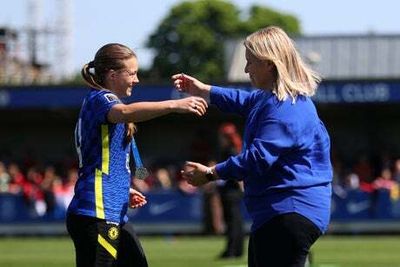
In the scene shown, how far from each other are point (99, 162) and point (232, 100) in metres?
1.04

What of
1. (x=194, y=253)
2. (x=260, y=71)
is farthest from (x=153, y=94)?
(x=260, y=71)

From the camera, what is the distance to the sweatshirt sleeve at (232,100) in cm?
816

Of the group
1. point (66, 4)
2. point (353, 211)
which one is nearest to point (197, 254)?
point (353, 211)

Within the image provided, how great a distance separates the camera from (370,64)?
44.0m

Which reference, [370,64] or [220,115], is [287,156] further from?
[370,64]

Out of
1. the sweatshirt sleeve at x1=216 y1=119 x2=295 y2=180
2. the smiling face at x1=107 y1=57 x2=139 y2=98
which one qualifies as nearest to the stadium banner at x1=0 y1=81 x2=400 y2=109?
the smiling face at x1=107 y1=57 x2=139 y2=98

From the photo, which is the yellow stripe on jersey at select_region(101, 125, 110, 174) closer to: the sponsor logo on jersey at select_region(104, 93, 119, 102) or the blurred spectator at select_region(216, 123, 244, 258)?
the sponsor logo on jersey at select_region(104, 93, 119, 102)

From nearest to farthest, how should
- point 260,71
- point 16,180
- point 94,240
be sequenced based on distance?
point 260,71
point 94,240
point 16,180

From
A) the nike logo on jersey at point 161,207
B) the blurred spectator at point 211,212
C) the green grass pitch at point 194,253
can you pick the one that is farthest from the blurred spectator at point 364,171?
the blurred spectator at point 211,212

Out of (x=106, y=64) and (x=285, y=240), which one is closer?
(x=285, y=240)

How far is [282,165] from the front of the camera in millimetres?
7262

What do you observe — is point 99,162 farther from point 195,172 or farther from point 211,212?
point 211,212

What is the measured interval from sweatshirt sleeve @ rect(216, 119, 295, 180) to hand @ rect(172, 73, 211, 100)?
1.14 m

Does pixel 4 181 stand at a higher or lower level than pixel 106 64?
lower
